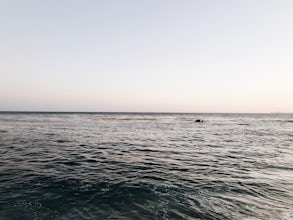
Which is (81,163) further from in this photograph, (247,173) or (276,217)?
(276,217)

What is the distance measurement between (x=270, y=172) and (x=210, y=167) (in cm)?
337

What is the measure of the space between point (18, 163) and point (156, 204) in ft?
34.7

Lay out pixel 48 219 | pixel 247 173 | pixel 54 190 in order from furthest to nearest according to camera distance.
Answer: pixel 247 173
pixel 54 190
pixel 48 219

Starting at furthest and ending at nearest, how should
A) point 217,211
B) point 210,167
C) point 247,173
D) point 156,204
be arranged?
1. point 210,167
2. point 247,173
3. point 156,204
4. point 217,211

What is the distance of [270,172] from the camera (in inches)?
588

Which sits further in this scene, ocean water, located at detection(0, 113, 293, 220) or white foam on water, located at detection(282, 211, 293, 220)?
→ ocean water, located at detection(0, 113, 293, 220)

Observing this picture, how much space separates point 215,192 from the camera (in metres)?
11.1

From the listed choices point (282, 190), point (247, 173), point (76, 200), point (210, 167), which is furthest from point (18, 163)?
point (282, 190)

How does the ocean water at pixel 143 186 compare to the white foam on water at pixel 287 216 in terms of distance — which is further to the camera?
the ocean water at pixel 143 186

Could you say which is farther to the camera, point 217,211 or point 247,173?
point 247,173

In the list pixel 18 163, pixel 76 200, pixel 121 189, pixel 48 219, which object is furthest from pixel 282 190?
pixel 18 163

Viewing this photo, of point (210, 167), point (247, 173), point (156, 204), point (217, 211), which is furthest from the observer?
point (210, 167)

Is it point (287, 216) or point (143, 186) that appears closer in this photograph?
point (287, 216)

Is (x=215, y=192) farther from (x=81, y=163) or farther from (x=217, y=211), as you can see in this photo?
(x=81, y=163)
